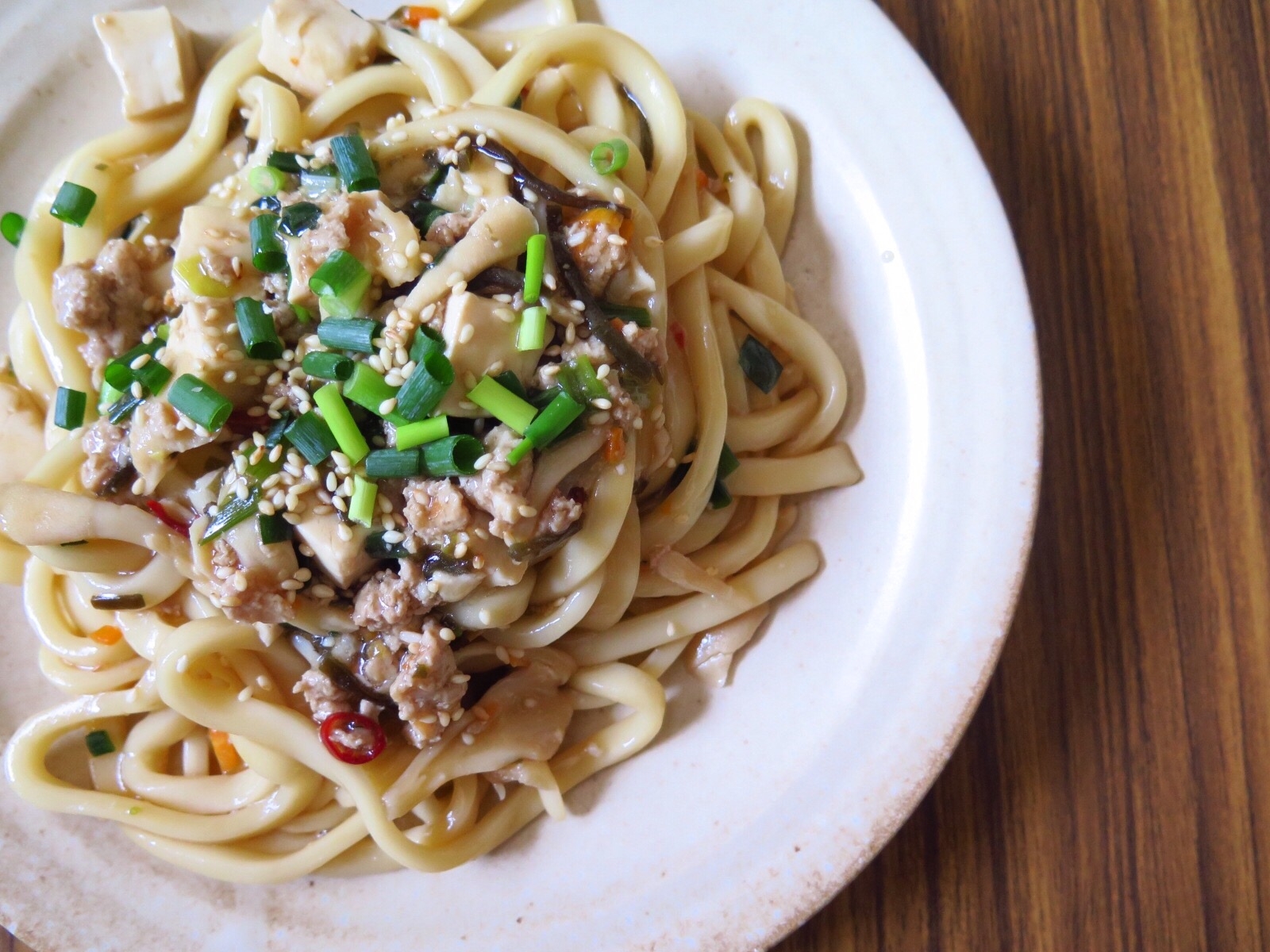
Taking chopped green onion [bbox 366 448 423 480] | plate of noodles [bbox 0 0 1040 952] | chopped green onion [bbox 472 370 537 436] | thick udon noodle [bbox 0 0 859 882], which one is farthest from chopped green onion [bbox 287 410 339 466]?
thick udon noodle [bbox 0 0 859 882]

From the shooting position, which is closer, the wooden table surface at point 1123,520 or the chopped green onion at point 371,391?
the chopped green onion at point 371,391

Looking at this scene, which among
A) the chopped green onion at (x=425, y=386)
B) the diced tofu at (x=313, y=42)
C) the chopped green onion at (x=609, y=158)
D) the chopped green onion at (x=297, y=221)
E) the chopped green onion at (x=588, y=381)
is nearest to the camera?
the chopped green onion at (x=425, y=386)

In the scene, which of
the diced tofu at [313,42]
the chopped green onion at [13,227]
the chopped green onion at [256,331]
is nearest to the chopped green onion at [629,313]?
the chopped green onion at [256,331]

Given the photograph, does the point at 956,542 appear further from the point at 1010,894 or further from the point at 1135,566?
the point at 1010,894

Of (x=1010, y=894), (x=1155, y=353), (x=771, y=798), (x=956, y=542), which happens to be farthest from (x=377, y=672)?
(x=1155, y=353)

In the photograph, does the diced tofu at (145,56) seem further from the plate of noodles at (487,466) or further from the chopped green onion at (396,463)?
→ the chopped green onion at (396,463)

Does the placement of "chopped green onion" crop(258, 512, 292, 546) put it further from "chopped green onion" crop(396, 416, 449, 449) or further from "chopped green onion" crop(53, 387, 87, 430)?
"chopped green onion" crop(53, 387, 87, 430)

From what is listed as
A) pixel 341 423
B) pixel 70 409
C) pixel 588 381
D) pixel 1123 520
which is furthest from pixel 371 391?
pixel 1123 520

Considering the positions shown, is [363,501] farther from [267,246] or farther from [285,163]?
[285,163]
